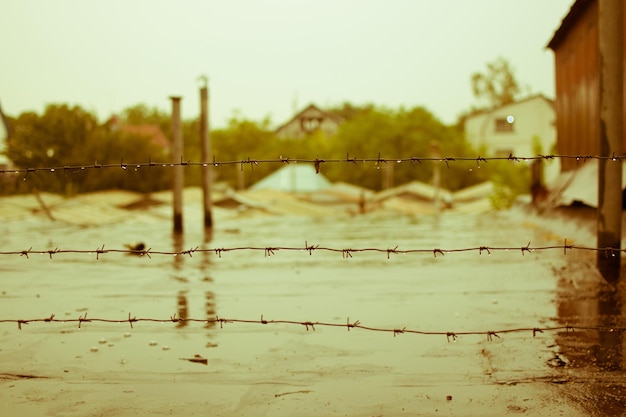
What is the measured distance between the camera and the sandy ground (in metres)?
4.70

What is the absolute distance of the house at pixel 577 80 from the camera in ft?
60.9

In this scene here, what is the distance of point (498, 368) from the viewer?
5406 millimetres

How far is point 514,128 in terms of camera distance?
60062mm

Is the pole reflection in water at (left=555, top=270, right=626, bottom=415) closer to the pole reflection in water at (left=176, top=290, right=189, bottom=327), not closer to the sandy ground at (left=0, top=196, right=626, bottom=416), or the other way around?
the sandy ground at (left=0, top=196, right=626, bottom=416)

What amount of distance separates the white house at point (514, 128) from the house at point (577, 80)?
104 feet

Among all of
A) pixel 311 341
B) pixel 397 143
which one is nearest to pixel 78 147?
pixel 397 143

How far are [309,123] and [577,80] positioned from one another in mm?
70549

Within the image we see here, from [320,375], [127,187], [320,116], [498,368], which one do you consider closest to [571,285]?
[498,368]

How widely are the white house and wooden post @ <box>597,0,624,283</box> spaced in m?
48.9

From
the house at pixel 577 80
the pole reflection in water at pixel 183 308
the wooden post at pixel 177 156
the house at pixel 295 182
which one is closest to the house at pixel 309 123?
the house at pixel 295 182

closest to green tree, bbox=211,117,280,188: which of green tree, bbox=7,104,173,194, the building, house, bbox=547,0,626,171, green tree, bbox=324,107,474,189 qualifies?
green tree, bbox=324,107,474,189

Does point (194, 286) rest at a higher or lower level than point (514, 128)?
lower

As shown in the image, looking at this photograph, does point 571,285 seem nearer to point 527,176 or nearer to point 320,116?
point 527,176

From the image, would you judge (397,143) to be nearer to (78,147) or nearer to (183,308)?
(78,147)
